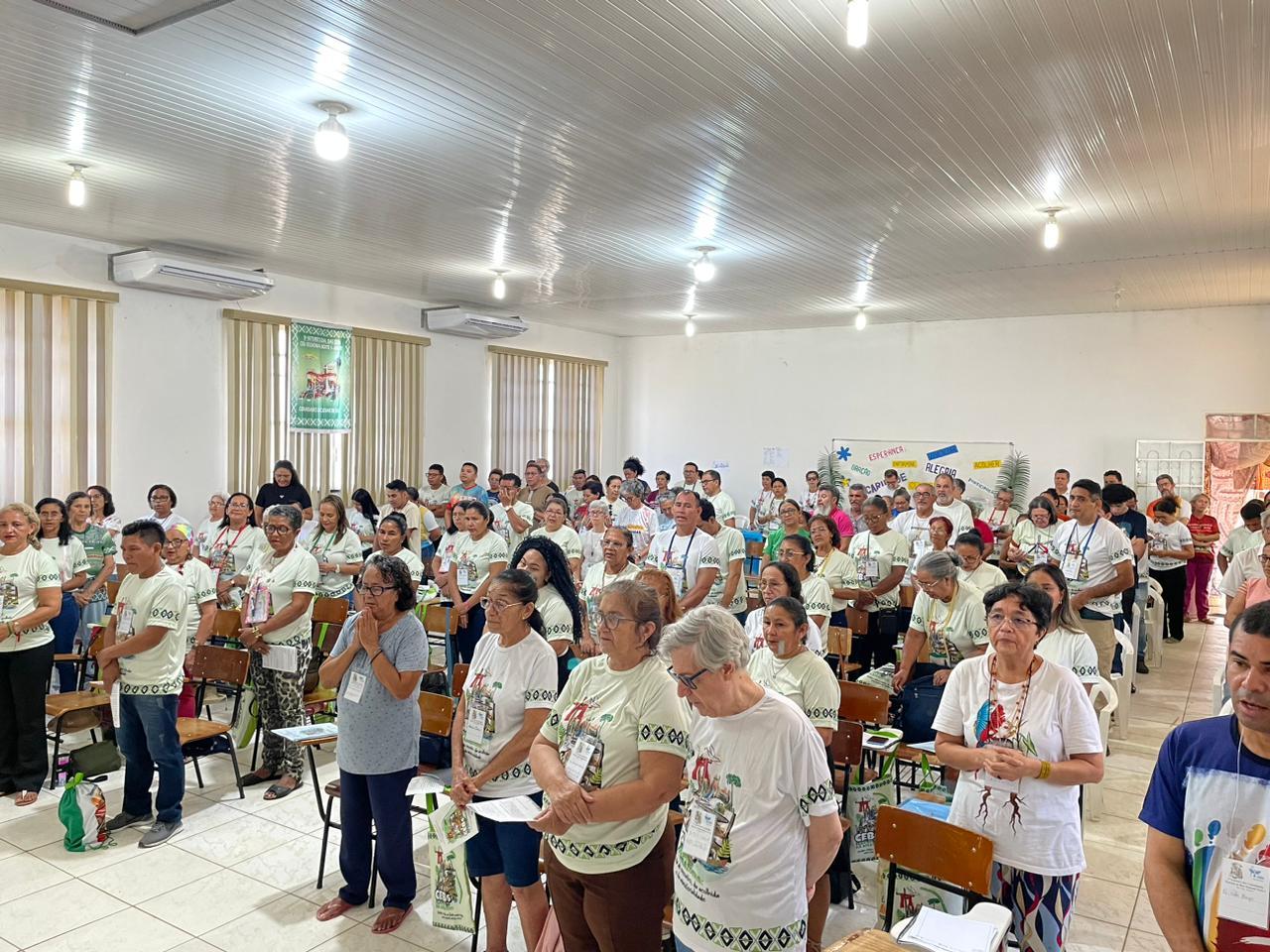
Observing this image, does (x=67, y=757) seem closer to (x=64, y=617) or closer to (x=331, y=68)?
(x=64, y=617)

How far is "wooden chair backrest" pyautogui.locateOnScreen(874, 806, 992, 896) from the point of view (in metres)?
2.50

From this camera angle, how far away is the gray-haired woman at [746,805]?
81.9 inches

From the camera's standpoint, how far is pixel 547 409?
13.0 metres

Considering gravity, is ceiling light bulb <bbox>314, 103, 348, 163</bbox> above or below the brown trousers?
above

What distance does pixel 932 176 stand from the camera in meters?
5.55

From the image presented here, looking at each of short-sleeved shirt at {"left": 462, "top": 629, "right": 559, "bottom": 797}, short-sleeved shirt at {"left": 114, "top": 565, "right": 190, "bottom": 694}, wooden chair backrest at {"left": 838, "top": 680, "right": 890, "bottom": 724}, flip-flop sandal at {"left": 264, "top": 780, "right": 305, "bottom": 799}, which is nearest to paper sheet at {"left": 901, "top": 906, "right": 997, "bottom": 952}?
short-sleeved shirt at {"left": 462, "top": 629, "right": 559, "bottom": 797}

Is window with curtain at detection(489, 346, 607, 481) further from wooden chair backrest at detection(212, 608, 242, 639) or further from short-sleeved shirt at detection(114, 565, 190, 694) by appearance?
short-sleeved shirt at detection(114, 565, 190, 694)

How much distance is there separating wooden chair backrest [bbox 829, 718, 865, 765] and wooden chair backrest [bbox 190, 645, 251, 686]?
3.13 meters

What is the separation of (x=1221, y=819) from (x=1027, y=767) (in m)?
0.81

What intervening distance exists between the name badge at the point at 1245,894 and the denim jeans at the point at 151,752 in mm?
4224

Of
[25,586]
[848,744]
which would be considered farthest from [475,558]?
[848,744]

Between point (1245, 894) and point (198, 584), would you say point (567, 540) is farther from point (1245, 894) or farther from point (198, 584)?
point (1245, 894)


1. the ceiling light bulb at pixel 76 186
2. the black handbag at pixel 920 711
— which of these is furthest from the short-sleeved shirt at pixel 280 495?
the black handbag at pixel 920 711

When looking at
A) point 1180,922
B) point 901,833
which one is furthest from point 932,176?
point 1180,922
